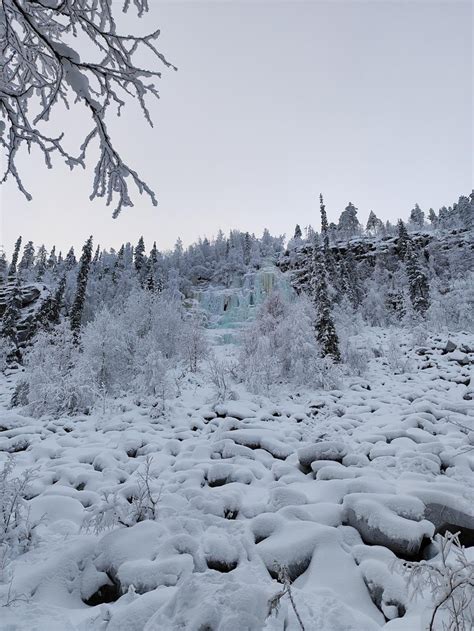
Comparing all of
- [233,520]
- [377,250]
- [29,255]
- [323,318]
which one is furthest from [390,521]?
[29,255]

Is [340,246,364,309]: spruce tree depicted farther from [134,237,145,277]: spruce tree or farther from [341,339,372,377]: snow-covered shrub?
[134,237,145,277]: spruce tree

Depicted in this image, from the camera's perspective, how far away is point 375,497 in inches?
144

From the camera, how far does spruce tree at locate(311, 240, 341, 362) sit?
53.1 ft

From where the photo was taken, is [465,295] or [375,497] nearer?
[375,497]

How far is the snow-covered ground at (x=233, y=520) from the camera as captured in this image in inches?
90.0

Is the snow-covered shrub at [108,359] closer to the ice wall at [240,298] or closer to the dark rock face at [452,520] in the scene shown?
the dark rock face at [452,520]

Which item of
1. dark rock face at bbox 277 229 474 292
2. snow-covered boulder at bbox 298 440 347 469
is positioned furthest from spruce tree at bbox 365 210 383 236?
snow-covered boulder at bbox 298 440 347 469

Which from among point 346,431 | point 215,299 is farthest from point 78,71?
point 215,299

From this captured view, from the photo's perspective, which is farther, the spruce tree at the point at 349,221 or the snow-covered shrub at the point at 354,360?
the spruce tree at the point at 349,221

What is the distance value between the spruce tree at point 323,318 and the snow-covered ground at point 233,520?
858cm

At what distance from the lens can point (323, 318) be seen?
685 inches

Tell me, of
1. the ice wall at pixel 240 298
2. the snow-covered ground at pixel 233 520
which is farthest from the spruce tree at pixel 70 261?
the snow-covered ground at pixel 233 520

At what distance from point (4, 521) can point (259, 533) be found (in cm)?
246

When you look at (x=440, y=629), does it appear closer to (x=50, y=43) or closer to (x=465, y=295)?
(x=50, y=43)
